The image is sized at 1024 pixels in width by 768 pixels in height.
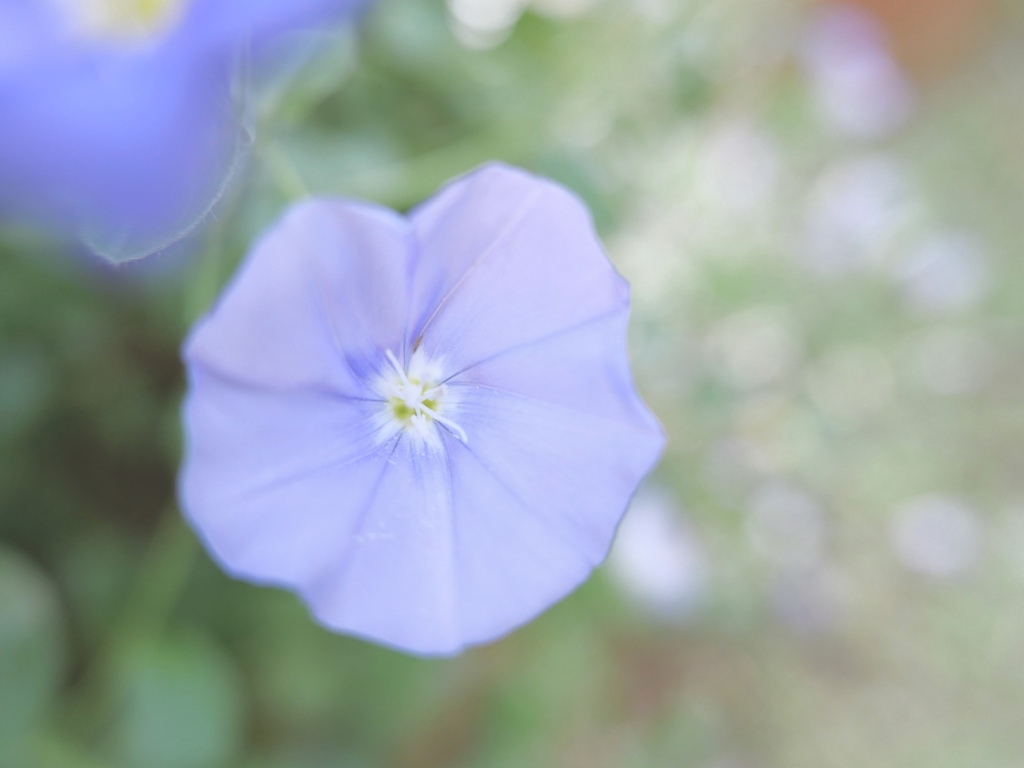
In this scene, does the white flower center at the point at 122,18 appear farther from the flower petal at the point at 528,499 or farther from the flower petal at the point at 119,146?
the flower petal at the point at 528,499

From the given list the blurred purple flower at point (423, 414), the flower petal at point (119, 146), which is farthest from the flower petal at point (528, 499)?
the flower petal at point (119, 146)

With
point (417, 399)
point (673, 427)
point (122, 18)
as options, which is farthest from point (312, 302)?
point (673, 427)

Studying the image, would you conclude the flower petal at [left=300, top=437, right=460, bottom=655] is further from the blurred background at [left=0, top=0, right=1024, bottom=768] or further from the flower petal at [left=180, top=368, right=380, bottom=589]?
the blurred background at [left=0, top=0, right=1024, bottom=768]

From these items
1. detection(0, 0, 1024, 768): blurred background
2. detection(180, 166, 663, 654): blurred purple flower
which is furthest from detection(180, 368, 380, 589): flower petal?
detection(0, 0, 1024, 768): blurred background

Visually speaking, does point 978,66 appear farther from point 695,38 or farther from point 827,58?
point 695,38

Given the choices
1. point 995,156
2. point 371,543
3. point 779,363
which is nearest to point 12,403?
point 371,543

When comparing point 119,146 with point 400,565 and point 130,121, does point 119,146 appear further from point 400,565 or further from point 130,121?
point 400,565
